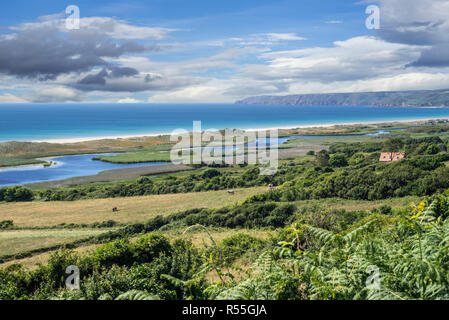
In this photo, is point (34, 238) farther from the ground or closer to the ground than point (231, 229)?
closer to the ground

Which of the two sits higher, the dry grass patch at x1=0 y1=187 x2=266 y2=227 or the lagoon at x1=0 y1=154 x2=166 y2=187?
the lagoon at x1=0 y1=154 x2=166 y2=187

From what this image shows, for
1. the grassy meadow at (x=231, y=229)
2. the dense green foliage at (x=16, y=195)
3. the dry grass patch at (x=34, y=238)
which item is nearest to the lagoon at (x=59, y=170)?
the grassy meadow at (x=231, y=229)

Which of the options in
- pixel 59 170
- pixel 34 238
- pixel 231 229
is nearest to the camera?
pixel 231 229

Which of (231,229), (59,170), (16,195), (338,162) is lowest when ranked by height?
(16,195)

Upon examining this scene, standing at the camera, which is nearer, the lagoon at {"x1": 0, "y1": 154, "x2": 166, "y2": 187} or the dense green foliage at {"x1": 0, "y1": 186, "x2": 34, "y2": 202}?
the dense green foliage at {"x1": 0, "y1": 186, "x2": 34, "y2": 202}

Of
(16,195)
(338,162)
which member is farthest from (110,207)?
(338,162)

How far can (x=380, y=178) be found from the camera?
91.3 ft

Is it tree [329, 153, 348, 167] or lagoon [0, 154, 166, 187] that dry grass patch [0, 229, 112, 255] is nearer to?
lagoon [0, 154, 166, 187]

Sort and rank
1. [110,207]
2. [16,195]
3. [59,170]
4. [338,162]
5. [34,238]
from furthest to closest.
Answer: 1. [59,170]
2. [338,162]
3. [16,195]
4. [110,207]
5. [34,238]

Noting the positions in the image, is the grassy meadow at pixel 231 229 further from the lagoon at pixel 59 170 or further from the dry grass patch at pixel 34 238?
the lagoon at pixel 59 170

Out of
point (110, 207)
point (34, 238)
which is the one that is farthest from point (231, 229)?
point (110, 207)

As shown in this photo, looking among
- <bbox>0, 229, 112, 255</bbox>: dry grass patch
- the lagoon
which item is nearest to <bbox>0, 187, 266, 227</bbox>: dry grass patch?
<bbox>0, 229, 112, 255</bbox>: dry grass patch

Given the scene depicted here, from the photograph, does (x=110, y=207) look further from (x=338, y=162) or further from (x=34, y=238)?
(x=338, y=162)

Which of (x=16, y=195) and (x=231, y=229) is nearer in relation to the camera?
(x=231, y=229)
